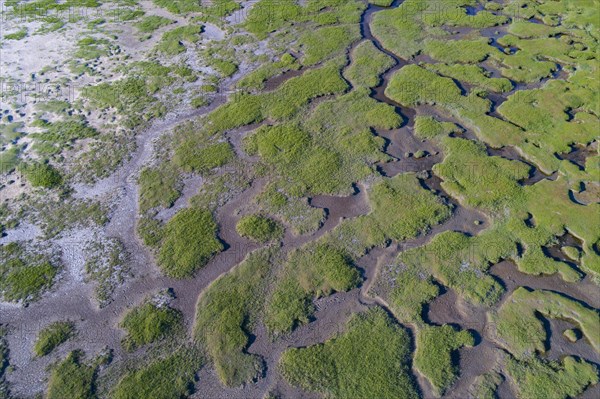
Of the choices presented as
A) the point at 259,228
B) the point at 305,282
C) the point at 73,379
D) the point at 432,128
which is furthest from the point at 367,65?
Result: the point at 73,379

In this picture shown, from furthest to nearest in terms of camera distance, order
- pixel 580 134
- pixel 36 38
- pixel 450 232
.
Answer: pixel 36 38 < pixel 580 134 < pixel 450 232

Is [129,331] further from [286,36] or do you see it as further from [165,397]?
[286,36]

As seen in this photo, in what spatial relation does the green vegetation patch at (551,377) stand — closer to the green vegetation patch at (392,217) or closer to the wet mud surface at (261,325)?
the wet mud surface at (261,325)

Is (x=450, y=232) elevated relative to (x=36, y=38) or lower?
lower

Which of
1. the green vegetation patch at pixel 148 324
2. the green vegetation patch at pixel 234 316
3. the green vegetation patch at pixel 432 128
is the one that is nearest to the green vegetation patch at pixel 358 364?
the green vegetation patch at pixel 234 316

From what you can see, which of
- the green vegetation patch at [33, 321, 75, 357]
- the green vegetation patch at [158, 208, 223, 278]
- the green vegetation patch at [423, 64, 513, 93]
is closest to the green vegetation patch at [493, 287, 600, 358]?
the green vegetation patch at [158, 208, 223, 278]

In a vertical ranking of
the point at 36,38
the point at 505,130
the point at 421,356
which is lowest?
the point at 421,356

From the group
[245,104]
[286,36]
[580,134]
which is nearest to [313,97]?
[245,104]
